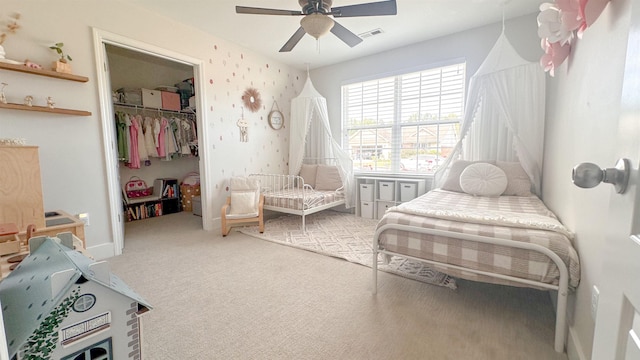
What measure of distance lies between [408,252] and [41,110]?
10.8 feet

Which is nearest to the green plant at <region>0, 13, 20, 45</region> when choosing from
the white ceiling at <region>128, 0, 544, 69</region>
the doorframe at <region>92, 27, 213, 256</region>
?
the doorframe at <region>92, 27, 213, 256</region>

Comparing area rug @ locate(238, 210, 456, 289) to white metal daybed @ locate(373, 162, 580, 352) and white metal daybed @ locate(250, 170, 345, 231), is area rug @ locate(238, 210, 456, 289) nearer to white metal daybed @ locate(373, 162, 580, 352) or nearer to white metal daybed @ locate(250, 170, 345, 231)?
white metal daybed @ locate(250, 170, 345, 231)

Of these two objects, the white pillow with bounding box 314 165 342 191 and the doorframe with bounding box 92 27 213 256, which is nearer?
the doorframe with bounding box 92 27 213 256

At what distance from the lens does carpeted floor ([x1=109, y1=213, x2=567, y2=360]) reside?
1443mm

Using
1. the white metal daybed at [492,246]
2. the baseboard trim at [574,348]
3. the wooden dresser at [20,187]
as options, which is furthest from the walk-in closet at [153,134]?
the baseboard trim at [574,348]

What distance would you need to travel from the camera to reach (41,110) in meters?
2.30

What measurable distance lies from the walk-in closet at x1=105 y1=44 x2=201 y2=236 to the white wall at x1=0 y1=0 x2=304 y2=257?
912 millimetres

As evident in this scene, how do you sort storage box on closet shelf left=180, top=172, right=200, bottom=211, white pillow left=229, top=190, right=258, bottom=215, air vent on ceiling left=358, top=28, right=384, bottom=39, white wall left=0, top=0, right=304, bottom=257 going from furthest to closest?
storage box on closet shelf left=180, top=172, right=200, bottom=211 < white pillow left=229, top=190, right=258, bottom=215 < air vent on ceiling left=358, top=28, right=384, bottom=39 < white wall left=0, top=0, right=304, bottom=257

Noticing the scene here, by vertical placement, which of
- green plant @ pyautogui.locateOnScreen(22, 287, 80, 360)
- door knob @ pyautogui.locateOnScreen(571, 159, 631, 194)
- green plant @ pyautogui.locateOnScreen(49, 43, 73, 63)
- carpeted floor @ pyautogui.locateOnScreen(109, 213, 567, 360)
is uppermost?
green plant @ pyautogui.locateOnScreen(49, 43, 73, 63)

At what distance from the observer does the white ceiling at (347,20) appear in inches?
111

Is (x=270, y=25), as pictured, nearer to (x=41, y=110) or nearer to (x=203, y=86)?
(x=203, y=86)

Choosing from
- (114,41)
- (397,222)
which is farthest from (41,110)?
(397,222)

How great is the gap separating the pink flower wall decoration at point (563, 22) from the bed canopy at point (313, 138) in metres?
2.77

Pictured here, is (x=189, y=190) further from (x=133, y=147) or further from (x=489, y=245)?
(x=489, y=245)
